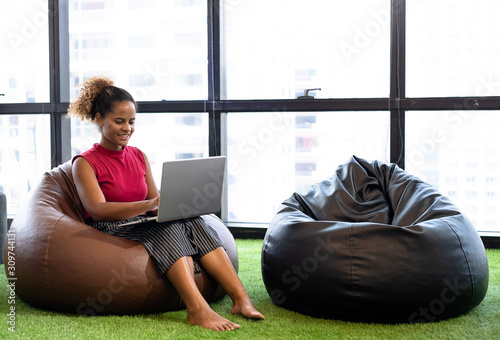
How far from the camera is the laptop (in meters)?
2.46

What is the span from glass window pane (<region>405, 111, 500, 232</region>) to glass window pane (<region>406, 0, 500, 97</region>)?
0.58 feet

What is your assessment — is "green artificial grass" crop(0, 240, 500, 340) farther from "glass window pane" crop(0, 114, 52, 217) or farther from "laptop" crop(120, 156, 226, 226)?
"glass window pane" crop(0, 114, 52, 217)

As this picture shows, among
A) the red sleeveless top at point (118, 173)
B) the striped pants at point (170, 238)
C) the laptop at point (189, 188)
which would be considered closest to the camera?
the laptop at point (189, 188)

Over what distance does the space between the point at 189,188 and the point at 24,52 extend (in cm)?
287

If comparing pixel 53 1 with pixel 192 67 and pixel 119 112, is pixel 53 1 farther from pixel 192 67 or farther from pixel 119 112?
pixel 119 112

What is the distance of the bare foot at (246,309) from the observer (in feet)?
8.20

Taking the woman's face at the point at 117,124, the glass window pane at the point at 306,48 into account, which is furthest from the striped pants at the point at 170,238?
the glass window pane at the point at 306,48

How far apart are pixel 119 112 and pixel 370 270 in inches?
52.0

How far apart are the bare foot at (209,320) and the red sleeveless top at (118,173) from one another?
2.18ft

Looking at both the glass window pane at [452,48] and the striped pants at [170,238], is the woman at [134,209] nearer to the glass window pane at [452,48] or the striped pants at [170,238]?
the striped pants at [170,238]

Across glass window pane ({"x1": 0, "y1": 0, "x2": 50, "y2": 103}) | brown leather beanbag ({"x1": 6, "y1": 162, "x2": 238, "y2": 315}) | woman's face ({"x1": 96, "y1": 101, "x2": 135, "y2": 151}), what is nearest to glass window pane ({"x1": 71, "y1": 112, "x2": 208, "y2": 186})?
glass window pane ({"x1": 0, "y1": 0, "x2": 50, "y2": 103})

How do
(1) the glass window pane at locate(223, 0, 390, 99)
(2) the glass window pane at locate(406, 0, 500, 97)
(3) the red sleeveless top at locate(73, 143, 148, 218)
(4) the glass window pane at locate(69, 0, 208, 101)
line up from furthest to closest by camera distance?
(4) the glass window pane at locate(69, 0, 208, 101) → (1) the glass window pane at locate(223, 0, 390, 99) → (2) the glass window pane at locate(406, 0, 500, 97) → (3) the red sleeveless top at locate(73, 143, 148, 218)

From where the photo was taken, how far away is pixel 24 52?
15.7 ft

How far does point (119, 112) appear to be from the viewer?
9.27 feet
